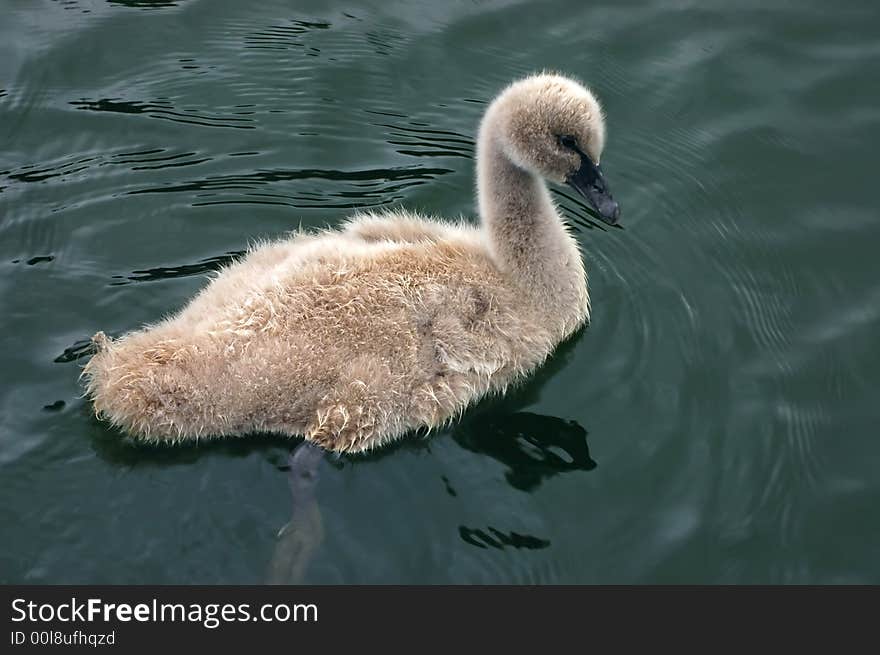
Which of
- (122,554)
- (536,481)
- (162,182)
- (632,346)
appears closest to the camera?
(122,554)

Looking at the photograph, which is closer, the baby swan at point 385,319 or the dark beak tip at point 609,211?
the baby swan at point 385,319

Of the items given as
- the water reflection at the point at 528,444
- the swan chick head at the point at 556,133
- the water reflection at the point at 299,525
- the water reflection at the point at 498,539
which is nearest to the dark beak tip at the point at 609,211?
the swan chick head at the point at 556,133

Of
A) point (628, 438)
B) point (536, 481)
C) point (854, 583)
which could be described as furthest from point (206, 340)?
point (854, 583)

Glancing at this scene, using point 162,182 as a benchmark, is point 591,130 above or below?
above

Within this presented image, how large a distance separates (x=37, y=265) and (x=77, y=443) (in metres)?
1.37

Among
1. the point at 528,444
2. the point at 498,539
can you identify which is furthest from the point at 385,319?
the point at 498,539

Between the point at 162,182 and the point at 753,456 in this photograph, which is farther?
the point at 162,182

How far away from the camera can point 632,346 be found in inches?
250

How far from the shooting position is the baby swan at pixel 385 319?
213 inches

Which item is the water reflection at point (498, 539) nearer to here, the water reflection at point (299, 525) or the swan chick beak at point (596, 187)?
the water reflection at point (299, 525)

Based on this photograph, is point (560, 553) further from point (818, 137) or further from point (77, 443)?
point (818, 137)

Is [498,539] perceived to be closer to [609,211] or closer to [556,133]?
[609,211]

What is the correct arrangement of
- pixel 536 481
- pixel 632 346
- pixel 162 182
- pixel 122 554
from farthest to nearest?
pixel 162 182, pixel 632 346, pixel 536 481, pixel 122 554

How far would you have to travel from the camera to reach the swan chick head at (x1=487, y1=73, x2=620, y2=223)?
19.3 ft
